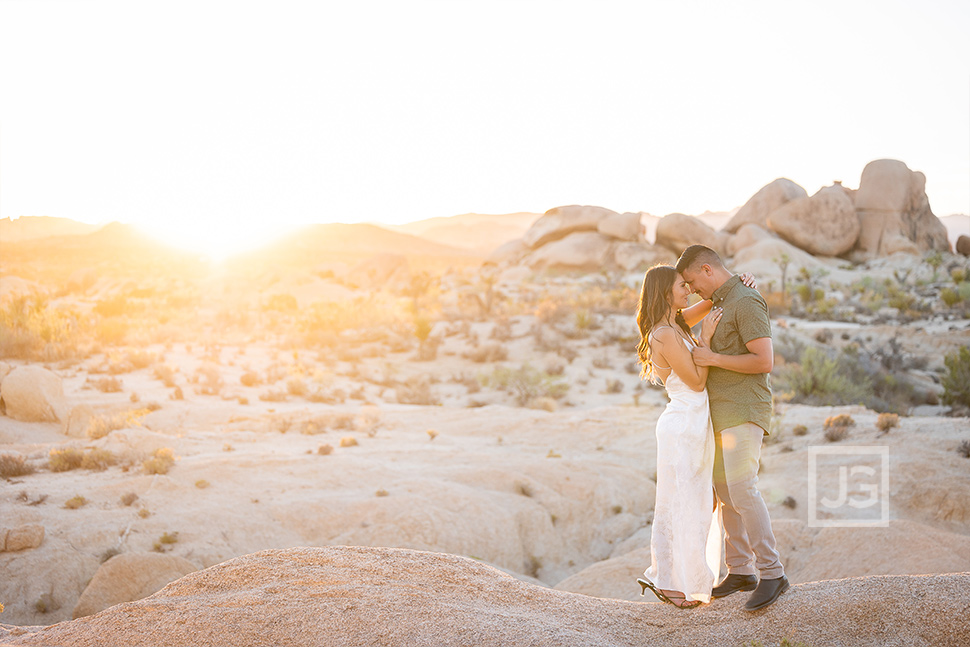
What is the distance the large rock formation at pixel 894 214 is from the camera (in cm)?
3969

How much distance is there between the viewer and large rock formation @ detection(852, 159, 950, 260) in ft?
130

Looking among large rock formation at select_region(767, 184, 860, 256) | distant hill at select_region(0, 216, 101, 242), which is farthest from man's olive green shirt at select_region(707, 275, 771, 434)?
large rock formation at select_region(767, 184, 860, 256)

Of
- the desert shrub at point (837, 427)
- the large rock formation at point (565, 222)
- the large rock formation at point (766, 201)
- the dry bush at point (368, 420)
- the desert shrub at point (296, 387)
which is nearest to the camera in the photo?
the desert shrub at point (837, 427)

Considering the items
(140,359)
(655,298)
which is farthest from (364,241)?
(655,298)

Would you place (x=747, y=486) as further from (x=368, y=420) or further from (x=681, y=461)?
(x=368, y=420)

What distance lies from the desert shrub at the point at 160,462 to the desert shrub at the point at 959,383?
507 inches

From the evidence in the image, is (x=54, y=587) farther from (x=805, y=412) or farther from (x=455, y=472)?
(x=805, y=412)

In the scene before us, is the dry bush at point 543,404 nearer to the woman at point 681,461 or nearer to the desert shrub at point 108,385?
the desert shrub at point 108,385

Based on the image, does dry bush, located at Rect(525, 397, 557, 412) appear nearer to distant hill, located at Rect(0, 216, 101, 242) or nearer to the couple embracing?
the couple embracing

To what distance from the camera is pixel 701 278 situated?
371 cm

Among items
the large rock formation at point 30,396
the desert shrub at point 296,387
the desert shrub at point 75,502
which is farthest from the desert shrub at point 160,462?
the desert shrub at point 296,387

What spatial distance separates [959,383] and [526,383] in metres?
8.27

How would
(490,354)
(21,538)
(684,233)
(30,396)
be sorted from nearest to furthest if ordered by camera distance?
(21,538) < (30,396) < (490,354) < (684,233)

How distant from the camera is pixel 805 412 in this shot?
10.3m
